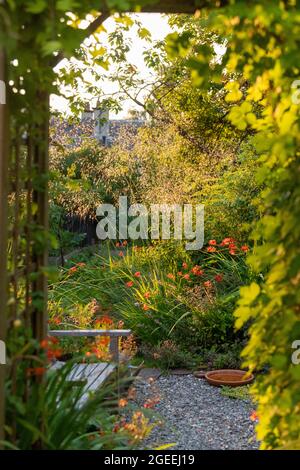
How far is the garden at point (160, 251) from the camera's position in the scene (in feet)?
8.40

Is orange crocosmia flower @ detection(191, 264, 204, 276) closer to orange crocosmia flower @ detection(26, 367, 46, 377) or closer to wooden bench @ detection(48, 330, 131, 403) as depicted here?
wooden bench @ detection(48, 330, 131, 403)

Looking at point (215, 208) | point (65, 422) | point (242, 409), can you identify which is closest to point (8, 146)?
point (65, 422)

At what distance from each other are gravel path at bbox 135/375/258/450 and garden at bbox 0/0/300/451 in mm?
20

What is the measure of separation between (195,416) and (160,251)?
3.01m

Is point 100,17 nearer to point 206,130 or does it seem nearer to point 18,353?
point 18,353

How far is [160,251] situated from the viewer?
7.79 m

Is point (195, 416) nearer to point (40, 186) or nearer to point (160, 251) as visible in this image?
point (40, 186)

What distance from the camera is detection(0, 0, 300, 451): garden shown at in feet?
8.40

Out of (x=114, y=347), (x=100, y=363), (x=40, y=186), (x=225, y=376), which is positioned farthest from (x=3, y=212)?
(x=225, y=376)

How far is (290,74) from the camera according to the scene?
2611 mm

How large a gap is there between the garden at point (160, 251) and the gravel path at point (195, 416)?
2 cm

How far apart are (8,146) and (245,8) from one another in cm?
102

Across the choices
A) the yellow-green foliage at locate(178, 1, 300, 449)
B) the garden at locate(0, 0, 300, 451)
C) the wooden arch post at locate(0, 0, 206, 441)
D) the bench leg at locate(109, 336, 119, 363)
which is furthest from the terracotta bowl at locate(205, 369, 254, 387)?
the wooden arch post at locate(0, 0, 206, 441)

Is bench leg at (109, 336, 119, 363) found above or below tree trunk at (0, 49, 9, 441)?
below
